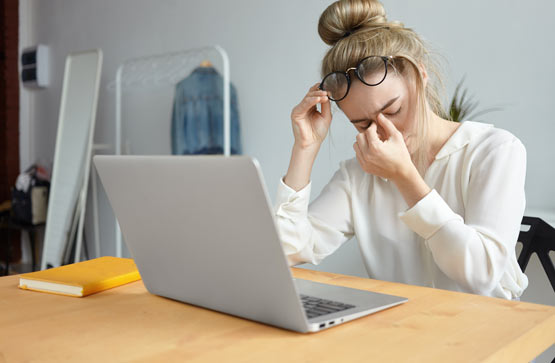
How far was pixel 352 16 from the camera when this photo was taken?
1.30 metres

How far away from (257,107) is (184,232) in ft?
7.59

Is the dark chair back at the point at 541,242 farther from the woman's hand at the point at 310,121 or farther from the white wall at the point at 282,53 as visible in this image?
the white wall at the point at 282,53

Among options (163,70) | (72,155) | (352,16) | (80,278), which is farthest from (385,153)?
(72,155)

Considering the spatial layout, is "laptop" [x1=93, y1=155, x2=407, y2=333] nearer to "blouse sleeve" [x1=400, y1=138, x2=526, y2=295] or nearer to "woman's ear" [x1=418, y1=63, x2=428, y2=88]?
"blouse sleeve" [x1=400, y1=138, x2=526, y2=295]

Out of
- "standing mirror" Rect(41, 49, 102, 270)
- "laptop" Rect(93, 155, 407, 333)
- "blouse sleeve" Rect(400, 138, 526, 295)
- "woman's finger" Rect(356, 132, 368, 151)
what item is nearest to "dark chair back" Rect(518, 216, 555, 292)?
"blouse sleeve" Rect(400, 138, 526, 295)

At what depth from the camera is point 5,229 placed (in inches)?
170

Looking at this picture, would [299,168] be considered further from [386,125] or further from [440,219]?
[440,219]

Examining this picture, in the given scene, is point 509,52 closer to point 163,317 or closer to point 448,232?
point 448,232

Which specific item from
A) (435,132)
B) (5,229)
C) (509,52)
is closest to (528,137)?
(509,52)

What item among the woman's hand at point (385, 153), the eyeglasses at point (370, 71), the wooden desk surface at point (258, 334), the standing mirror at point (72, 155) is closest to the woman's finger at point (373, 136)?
the woman's hand at point (385, 153)

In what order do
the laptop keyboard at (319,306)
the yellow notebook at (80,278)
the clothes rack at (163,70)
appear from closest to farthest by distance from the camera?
the laptop keyboard at (319,306) → the yellow notebook at (80,278) → the clothes rack at (163,70)

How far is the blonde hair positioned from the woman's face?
0.06ft

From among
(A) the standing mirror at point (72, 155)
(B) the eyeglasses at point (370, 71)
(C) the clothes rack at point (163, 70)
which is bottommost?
(A) the standing mirror at point (72, 155)

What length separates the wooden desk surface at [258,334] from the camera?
658 mm
